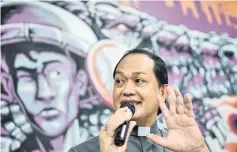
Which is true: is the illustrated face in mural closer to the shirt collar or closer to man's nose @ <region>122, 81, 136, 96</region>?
the shirt collar

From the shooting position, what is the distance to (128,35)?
2.49m

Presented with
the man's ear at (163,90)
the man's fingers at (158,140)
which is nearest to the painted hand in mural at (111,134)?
the man's fingers at (158,140)

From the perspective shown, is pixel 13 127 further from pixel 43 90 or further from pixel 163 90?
pixel 163 90

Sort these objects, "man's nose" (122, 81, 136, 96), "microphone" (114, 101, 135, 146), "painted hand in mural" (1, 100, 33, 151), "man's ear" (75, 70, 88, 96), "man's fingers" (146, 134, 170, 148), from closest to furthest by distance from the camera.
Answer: "microphone" (114, 101, 135, 146) → "man's fingers" (146, 134, 170, 148) → "man's nose" (122, 81, 136, 96) → "painted hand in mural" (1, 100, 33, 151) → "man's ear" (75, 70, 88, 96)

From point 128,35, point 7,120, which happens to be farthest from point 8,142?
point 128,35

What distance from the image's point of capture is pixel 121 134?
1.09 m

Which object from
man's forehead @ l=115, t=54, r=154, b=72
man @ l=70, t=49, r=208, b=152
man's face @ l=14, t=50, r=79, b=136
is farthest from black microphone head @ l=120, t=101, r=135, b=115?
man's face @ l=14, t=50, r=79, b=136

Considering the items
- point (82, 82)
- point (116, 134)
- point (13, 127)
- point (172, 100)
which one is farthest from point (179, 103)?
point (13, 127)

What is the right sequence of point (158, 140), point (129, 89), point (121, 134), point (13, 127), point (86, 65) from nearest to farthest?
point (121, 134)
point (158, 140)
point (129, 89)
point (13, 127)
point (86, 65)

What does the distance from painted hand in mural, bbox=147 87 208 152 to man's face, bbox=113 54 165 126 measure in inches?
3.4

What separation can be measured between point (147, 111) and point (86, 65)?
1.12 m

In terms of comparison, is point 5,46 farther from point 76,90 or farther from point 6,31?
point 76,90

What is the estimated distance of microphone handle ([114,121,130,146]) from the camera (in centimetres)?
108

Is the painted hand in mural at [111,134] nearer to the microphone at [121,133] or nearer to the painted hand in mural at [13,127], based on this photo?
the microphone at [121,133]
